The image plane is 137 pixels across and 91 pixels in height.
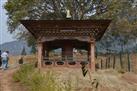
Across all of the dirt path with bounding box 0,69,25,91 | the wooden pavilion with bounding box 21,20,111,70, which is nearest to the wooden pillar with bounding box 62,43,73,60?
the wooden pavilion with bounding box 21,20,111,70

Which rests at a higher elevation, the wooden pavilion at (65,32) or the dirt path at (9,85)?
the wooden pavilion at (65,32)

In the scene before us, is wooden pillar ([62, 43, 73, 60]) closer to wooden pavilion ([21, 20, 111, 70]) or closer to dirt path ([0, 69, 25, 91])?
wooden pavilion ([21, 20, 111, 70])

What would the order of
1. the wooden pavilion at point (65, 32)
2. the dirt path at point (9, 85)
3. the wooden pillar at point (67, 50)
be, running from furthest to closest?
the wooden pillar at point (67, 50) → the wooden pavilion at point (65, 32) → the dirt path at point (9, 85)

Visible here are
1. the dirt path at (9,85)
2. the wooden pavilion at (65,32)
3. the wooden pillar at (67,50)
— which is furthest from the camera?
the wooden pillar at (67,50)

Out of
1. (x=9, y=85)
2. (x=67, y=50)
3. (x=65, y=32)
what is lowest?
(x=9, y=85)

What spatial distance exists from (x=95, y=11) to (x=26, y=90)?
24.3m

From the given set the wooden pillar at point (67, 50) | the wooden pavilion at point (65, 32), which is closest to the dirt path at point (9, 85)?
the wooden pavilion at point (65, 32)

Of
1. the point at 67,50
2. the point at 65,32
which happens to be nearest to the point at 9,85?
the point at 65,32

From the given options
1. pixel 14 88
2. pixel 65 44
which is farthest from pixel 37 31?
pixel 14 88

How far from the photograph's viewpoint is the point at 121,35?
45719mm

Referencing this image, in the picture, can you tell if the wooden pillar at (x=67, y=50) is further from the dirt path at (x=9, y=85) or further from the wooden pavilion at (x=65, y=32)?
the dirt path at (x=9, y=85)

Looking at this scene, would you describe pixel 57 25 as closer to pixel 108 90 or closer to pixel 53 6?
pixel 108 90

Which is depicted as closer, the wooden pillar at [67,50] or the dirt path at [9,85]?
the dirt path at [9,85]

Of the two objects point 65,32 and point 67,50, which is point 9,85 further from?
point 67,50
